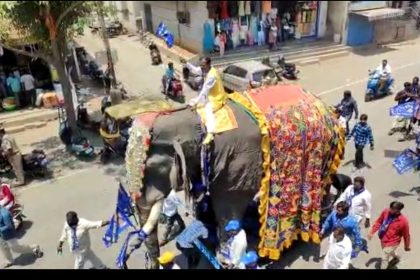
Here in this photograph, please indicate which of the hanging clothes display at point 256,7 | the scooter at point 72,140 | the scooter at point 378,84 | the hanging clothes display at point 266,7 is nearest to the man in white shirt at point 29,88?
the scooter at point 72,140

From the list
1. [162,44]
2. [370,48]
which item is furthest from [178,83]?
[370,48]

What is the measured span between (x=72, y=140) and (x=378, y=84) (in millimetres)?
4259

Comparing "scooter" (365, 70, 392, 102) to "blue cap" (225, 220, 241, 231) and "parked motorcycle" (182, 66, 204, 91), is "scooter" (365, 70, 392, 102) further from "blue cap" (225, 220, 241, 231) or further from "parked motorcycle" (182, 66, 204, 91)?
"blue cap" (225, 220, 241, 231)

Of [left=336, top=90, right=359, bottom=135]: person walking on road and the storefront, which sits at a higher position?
the storefront

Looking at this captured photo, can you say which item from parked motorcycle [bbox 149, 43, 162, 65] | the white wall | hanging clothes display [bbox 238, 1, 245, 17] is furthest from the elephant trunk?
the white wall

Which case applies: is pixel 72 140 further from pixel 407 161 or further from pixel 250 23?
pixel 407 161

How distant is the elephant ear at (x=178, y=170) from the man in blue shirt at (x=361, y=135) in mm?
2574

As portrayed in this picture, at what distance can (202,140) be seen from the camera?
462cm

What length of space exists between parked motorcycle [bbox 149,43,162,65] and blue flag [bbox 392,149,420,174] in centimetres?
293

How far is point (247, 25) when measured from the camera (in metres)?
4.77

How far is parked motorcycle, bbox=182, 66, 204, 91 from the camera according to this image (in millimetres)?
4859

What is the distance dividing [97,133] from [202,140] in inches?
134

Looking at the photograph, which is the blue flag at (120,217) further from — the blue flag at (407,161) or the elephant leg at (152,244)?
the blue flag at (407,161)
